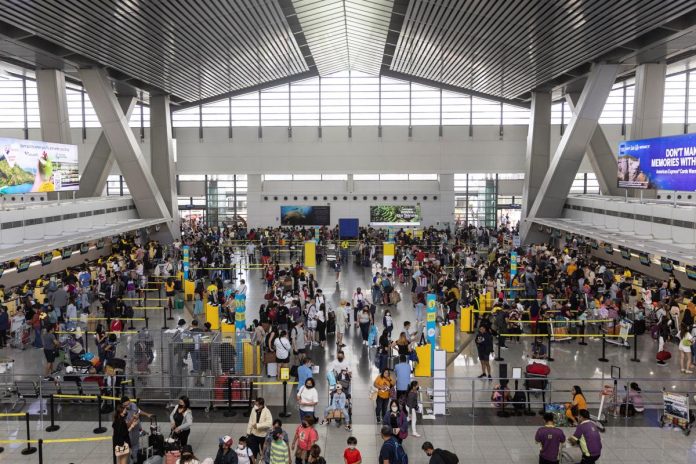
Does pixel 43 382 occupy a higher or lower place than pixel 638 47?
lower

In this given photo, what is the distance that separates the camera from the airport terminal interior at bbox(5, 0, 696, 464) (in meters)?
10.2

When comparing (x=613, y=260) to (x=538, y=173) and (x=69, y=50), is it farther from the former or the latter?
(x=69, y=50)

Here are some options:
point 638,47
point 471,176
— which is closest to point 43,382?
point 638,47

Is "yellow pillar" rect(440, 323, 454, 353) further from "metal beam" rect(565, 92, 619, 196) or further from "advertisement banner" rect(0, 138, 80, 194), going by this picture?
"metal beam" rect(565, 92, 619, 196)

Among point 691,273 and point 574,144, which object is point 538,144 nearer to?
point 574,144

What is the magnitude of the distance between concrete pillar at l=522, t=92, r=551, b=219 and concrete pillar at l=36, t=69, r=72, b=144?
23754 mm

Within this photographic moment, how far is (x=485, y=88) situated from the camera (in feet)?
120

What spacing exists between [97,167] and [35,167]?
32.2 feet

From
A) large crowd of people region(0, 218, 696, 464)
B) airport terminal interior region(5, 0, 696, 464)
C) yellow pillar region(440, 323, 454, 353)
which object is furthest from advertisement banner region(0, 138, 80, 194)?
yellow pillar region(440, 323, 454, 353)

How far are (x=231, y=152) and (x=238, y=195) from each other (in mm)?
3494

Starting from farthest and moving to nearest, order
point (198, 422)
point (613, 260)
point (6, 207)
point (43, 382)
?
point (613, 260) < point (6, 207) < point (43, 382) < point (198, 422)

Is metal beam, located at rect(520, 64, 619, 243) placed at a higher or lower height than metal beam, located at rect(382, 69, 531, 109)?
lower

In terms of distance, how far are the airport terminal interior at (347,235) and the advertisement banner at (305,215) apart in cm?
15

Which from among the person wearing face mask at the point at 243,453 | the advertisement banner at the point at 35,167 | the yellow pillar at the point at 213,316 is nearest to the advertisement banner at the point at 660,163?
the yellow pillar at the point at 213,316
